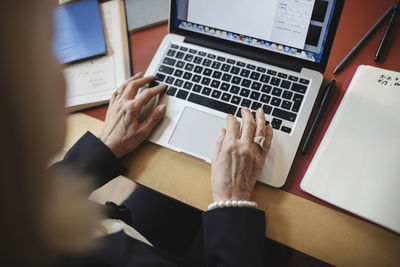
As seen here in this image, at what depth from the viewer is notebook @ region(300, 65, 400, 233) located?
1.94 ft

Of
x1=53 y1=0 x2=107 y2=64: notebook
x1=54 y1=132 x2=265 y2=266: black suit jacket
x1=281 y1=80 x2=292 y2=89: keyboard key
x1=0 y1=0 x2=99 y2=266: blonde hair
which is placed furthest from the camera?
x1=53 y1=0 x2=107 y2=64: notebook

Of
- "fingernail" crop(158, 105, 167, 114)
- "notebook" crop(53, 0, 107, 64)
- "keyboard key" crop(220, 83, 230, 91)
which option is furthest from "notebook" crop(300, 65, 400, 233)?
"notebook" crop(53, 0, 107, 64)

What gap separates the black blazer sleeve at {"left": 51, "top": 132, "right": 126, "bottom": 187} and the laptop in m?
0.10

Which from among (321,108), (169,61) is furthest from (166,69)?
(321,108)

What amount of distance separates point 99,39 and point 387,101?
738mm

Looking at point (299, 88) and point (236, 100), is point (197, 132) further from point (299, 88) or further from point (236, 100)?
point (299, 88)

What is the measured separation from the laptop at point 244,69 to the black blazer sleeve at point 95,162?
4.0 inches

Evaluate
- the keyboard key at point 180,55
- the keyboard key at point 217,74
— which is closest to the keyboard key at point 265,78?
the keyboard key at point 217,74

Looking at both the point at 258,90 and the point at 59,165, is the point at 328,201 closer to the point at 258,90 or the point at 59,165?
the point at 258,90

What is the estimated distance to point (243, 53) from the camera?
0.77 m

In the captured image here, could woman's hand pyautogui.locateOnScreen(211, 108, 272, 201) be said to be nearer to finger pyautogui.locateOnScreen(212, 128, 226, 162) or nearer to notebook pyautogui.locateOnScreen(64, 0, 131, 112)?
finger pyautogui.locateOnScreen(212, 128, 226, 162)

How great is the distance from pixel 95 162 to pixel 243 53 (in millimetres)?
434

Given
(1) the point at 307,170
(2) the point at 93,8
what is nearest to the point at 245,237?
(1) the point at 307,170

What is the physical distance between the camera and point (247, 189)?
623mm
